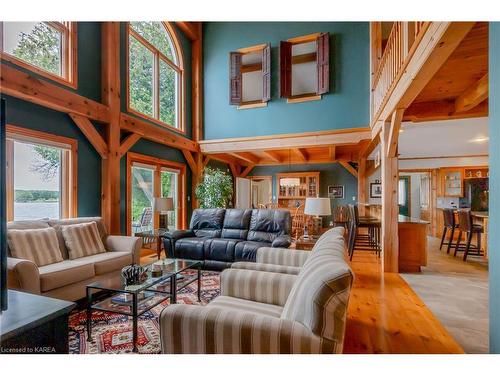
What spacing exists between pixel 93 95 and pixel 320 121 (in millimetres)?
4242

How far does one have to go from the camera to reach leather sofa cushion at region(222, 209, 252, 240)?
4234 mm

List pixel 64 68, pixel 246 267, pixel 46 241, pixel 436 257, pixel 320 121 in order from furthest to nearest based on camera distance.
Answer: pixel 320 121 → pixel 436 257 → pixel 64 68 → pixel 46 241 → pixel 246 267

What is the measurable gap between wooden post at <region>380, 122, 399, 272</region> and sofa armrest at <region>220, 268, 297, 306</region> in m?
2.68

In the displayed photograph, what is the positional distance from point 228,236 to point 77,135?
2.71 meters

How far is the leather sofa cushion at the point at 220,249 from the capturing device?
12.5 feet

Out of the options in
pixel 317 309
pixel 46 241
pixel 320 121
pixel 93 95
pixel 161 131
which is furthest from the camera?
pixel 320 121

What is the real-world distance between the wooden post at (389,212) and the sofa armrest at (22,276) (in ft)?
13.6

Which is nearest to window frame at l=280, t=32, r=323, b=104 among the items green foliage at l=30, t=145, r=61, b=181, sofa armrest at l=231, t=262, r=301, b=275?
green foliage at l=30, t=145, r=61, b=181

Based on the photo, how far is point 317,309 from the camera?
1089 mm

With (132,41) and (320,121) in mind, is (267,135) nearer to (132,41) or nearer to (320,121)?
(320,121)

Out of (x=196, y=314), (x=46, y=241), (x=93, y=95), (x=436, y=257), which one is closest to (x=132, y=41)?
(x=93, y=95)

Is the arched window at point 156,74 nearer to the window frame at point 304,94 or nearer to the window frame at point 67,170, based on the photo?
the window frame at point 67,170

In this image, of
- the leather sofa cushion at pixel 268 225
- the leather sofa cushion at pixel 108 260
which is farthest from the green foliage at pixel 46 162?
the leather sofa cushion at pixel 268 225

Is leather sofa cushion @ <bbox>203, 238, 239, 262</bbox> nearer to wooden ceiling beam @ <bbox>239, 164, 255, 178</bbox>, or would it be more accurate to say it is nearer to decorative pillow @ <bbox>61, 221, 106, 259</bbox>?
decorative pillow @ <bbox>61, 221, 106, 259</bbox>
